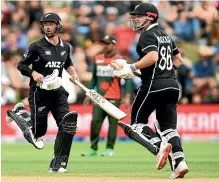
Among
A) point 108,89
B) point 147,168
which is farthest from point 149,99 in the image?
point 108,89

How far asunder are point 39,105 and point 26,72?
58cm

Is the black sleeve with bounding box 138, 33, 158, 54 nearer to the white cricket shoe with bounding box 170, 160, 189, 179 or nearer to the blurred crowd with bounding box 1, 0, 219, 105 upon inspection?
the white cricket shoe with bounding box 170, 160, 189, 179

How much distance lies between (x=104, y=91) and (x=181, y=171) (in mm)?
7225

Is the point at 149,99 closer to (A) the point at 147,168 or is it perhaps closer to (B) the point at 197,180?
(B) the point at 197,180

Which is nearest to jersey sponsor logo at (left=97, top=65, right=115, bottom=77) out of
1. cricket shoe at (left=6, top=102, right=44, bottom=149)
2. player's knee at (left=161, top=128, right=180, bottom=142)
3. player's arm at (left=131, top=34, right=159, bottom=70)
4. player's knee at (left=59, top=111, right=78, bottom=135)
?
cricket shoe at (left=6, top=102, right=44, bottom=149)

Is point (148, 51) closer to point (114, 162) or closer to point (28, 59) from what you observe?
point (28, 59)

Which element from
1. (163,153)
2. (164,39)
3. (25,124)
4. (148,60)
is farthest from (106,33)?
(163,153)

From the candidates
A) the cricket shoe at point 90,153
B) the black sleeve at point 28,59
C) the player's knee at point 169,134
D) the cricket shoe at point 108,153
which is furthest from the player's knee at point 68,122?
the cricket shoe at point 108,153

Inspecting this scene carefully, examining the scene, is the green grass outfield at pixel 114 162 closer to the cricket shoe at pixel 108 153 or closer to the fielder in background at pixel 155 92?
the cricket shoe at pixel 108 153

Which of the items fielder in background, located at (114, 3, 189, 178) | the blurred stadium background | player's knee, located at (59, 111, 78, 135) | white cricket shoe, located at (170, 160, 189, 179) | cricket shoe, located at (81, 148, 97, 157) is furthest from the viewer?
the blurred stadium background

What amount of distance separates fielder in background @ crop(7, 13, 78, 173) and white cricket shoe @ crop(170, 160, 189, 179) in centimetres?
184

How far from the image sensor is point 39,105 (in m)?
13.0

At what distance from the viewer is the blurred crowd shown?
2428 centimetres

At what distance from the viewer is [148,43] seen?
11523 millimetres
